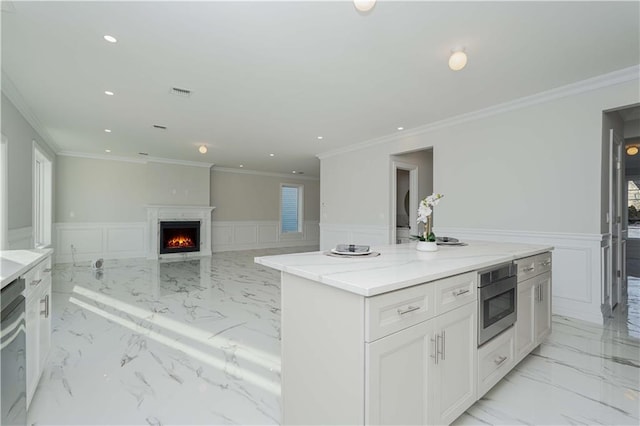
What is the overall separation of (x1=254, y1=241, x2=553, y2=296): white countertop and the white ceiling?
5.66 feet

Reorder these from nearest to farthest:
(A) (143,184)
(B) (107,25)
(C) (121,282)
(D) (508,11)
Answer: (D) (508,11), (B) (107,25), (C) (121,282), (A) (143,184)

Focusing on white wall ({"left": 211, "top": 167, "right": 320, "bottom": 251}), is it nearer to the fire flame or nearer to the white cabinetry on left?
the fire flame

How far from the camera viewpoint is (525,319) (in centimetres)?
217

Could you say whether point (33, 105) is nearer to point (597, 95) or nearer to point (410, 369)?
point (410, 369)

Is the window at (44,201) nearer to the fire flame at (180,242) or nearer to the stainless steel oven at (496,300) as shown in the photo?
the fire flame at (180,242)

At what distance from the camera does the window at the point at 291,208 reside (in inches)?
413

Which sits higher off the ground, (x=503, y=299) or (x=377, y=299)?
(x=377, y=299)

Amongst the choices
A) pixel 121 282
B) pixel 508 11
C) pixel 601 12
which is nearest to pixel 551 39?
pixel 601 12

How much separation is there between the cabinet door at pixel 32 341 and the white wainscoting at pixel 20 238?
2.40m

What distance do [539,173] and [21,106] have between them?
6.55m

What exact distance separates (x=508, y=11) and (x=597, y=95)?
6.62 feet

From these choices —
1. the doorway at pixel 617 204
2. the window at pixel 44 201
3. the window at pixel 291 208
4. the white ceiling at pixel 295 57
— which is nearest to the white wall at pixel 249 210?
the window at pixel 291 208

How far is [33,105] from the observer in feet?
12.7

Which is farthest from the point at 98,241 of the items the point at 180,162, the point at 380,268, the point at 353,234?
the point at 380,268
